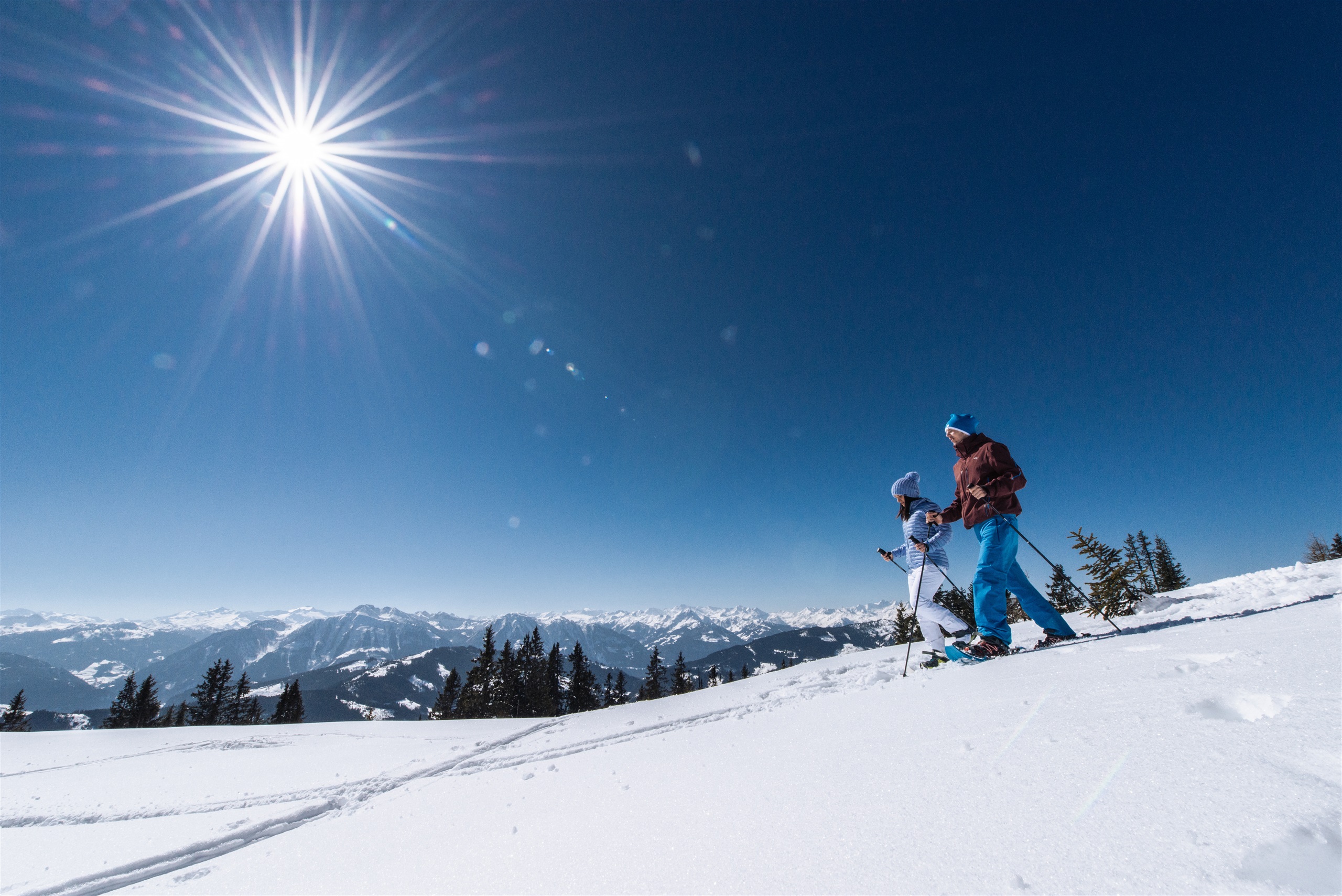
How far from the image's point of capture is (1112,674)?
9.29 ft

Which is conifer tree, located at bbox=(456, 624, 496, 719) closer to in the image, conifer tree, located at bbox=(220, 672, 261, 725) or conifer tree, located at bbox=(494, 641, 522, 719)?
conifer tree, located at bbox=(494, 641, 522, 719)

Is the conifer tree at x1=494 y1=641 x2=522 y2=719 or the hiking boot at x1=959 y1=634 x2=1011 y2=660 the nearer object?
the hiking boot at x1=959 y1=634 x2=1011 y2=660

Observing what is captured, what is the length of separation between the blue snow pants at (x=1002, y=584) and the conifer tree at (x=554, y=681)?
41080mm

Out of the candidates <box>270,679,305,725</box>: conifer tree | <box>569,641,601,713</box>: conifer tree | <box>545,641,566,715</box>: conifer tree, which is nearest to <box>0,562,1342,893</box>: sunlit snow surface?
<box>545,641,566,715</box>: conifer tree

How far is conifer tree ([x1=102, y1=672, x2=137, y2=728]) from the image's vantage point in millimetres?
42875

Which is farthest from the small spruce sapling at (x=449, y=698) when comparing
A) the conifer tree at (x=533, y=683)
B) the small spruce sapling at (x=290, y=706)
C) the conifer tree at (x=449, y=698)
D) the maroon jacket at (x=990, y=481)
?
the maroon jacket at (x=990, y=481)

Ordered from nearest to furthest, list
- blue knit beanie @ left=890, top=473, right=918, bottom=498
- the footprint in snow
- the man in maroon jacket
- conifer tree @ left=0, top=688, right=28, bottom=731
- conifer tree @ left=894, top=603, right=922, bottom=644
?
1. the footprint in snow
2. the man in maroon jacket
3. conifer tree @ left=894, top=603, right=922, bottom=644
4. blue knit beanie @ left=890, top=473, right=918, bottom=498
5. conifer tree @ left=0, top=688, right=28, bottom=731

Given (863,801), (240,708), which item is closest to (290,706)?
(240,708)

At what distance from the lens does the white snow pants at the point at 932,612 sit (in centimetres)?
566

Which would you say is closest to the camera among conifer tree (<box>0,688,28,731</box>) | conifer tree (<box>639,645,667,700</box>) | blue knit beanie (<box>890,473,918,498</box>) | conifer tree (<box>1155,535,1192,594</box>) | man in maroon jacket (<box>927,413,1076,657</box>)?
man in maroon jacket (<box>927,413,1076,657</box>)

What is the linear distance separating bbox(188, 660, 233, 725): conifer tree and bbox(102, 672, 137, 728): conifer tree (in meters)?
3.91

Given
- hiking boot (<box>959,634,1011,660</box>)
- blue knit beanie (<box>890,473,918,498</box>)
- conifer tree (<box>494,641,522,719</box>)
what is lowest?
conifer tree (<box>494,641,522,719</box>)

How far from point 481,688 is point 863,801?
147ft

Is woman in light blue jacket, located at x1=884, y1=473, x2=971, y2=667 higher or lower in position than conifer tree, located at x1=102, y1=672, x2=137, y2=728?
higher
